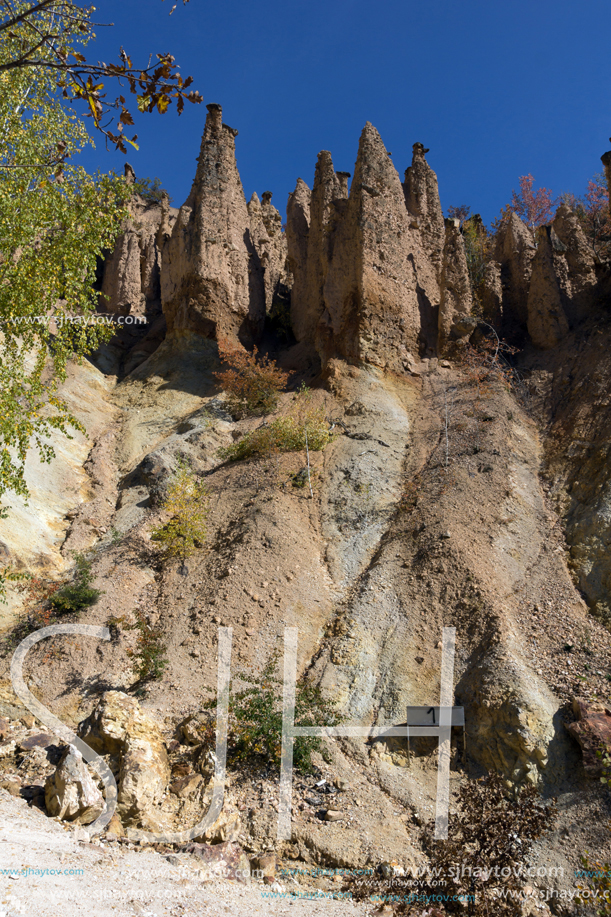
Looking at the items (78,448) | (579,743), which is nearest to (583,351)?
(579,743)

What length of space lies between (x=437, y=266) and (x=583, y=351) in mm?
6817

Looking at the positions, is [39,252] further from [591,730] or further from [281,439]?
[591,730]

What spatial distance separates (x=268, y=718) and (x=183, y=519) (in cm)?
598

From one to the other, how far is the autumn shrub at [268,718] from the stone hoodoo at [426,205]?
16.8 metres

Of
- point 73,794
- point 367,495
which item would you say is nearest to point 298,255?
point 367,495

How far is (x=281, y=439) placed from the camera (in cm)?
1670

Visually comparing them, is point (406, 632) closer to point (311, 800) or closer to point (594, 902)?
point (311, 800)

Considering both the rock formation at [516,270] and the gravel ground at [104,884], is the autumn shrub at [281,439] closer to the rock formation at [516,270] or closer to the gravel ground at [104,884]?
the rock formation at [516,270]

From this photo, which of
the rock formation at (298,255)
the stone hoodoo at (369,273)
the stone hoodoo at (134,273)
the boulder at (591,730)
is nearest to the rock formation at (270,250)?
the rock formation at (298,255)

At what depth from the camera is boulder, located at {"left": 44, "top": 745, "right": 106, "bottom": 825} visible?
729 centimetres

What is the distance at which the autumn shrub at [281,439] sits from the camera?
54.4ft

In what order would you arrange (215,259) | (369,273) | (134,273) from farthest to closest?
(134,273)
(215,259)
(369,273)

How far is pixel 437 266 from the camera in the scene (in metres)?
22.1

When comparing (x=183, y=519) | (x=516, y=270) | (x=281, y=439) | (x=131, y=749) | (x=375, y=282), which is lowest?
(x=131, y=749)
